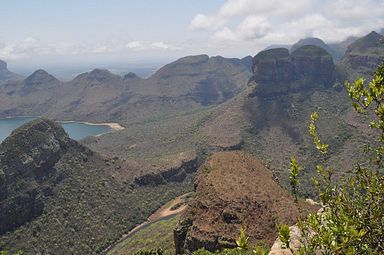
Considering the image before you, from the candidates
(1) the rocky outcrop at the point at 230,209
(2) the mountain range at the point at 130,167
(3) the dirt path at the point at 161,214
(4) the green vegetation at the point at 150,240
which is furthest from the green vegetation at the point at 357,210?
(3) the dirt path at the point at 161,214

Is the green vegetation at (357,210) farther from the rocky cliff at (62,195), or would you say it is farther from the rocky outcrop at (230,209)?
the rocky cliff at (62,195)

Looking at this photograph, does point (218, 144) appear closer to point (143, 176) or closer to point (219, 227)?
point (143, 176)

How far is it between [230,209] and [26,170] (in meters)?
60.4

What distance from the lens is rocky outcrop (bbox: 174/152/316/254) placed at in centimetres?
5956

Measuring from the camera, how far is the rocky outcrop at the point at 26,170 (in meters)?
93.3

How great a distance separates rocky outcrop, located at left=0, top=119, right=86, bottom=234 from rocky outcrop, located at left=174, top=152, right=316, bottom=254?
4609 cm

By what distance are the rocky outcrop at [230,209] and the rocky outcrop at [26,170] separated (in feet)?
151

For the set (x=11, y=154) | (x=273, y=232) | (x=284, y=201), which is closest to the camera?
(x=273, y=232)

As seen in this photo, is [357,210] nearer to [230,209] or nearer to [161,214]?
[230,209]

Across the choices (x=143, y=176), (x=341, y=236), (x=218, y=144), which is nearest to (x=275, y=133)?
(x=218, y=144)

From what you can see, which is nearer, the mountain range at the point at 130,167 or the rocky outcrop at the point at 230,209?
the rocky outcrop at the point at 230,209

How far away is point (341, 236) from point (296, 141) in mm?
165275

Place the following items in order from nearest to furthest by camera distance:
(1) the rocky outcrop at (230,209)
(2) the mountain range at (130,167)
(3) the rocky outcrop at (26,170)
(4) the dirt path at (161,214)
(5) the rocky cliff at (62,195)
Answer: (1) the rocky outcrop at (230,209) → (5) the rocky cliff at (62,195) → (3) the rocky outcrop at (26,170) → (2) the mountain range at (130,167) → (4) the dirt path at (161,214)

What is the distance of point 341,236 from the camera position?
10602mm
